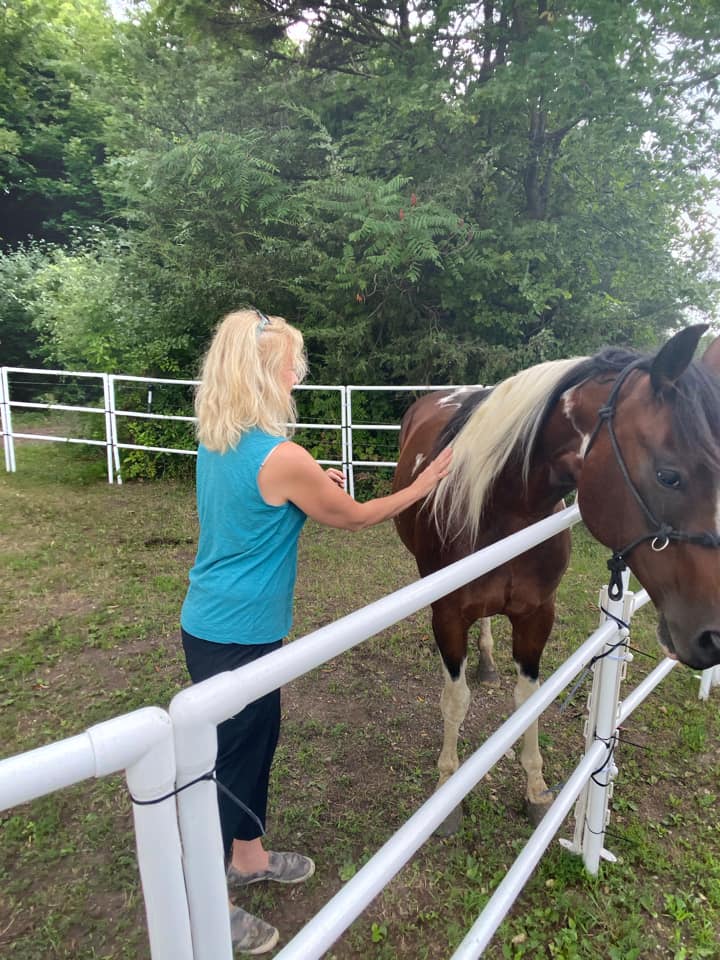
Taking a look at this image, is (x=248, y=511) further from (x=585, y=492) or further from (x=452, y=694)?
(x=452, y=694)

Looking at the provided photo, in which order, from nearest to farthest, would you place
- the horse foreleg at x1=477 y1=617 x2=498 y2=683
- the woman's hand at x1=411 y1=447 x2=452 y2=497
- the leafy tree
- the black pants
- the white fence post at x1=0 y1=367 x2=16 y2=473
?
1. the black pants
2. the woman's hand at x1=411 y1=447 x2=452 y2=497
3. the horse foreleg at x1=477 y1=617 x2=498 y2=683
4. the white fence post at x1=0 y1=367 x2=16 y2=473
5. the leafy tree

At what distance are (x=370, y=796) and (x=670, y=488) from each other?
2.02 m

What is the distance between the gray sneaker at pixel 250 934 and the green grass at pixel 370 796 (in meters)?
0.15

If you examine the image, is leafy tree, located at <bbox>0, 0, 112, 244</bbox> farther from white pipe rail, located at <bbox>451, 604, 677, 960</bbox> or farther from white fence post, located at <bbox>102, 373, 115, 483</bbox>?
white pipe rail, located at <bbox>451, 604, 677, 960</bbox>

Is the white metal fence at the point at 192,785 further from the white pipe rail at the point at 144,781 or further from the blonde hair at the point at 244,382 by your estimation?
the blonde hair at the point at 244,382

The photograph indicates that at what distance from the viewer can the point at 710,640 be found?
4.92 feet

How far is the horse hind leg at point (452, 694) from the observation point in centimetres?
253

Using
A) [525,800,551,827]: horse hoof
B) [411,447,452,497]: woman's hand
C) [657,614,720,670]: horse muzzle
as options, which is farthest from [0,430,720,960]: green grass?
[411,447,452,497]: woman's hand

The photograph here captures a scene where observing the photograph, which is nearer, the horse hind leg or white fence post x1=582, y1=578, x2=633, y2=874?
white fence post x1=582, y1=578, x2=633, y2=874

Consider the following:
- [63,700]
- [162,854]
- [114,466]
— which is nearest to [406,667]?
[63,700]

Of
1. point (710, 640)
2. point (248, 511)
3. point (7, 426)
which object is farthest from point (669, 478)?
point (7, 426)

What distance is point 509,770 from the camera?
286 cm

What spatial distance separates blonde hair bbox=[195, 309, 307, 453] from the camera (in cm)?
160

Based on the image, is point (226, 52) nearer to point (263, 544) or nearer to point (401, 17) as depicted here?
point (401, 17)
